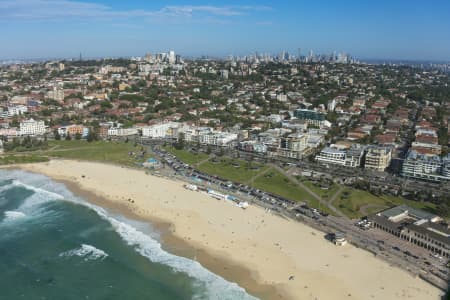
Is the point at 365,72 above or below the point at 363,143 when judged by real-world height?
above

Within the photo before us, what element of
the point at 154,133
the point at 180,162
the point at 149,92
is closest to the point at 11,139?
the point at 154,133

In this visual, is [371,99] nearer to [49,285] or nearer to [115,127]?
[115,127]

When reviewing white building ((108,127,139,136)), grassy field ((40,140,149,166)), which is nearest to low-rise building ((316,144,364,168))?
grassy field ((40,140,149,166))

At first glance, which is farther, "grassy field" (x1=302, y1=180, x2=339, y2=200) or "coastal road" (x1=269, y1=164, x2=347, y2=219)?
"grassy field" (x1=302, y1=180, x2=339, y2=200)

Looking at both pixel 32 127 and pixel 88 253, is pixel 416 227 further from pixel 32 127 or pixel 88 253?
pixel 32 127

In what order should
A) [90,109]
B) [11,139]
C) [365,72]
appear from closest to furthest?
[11,139] < [90,109] < [365,72]

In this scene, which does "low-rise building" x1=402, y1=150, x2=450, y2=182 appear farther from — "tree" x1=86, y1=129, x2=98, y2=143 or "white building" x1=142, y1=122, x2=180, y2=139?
"tree" x1=86, y1=129, x2=98, y2=143
